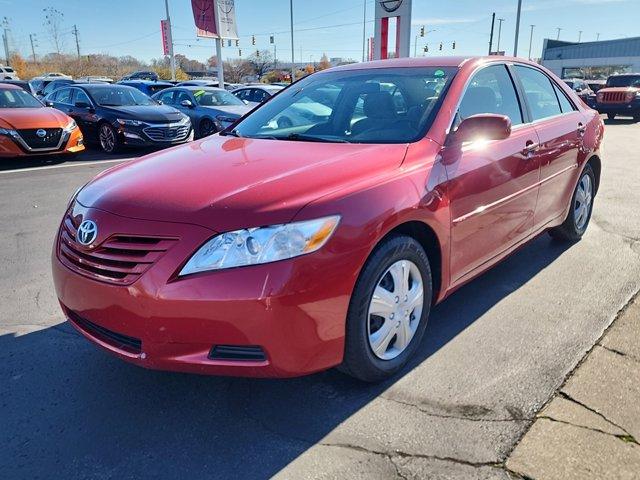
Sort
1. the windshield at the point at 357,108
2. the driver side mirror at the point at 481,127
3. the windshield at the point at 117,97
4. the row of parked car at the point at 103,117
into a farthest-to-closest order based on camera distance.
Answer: the windshield at the point at 117,97, the row of parked car at the point at 103,117, the windshield at the point at 357,108, the driver side mirror at the point at 481,127

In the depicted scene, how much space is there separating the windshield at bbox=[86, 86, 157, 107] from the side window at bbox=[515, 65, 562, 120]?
9.92 m

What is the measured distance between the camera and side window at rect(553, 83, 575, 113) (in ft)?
14.9

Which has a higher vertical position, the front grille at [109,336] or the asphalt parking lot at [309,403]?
the front grille at [109,336]

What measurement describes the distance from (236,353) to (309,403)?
1.94 ft

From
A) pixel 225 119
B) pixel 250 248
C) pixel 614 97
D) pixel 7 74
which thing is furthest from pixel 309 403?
pixel 7 74

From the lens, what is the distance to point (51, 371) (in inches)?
115

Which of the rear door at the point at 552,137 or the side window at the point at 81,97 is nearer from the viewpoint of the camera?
A: the rear door at the point at 552,137

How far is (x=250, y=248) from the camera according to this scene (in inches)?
85.0

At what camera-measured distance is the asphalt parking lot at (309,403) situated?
7.27 ft

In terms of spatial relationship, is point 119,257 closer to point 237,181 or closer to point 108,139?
point 237,181

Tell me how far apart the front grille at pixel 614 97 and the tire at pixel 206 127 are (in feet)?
49.9

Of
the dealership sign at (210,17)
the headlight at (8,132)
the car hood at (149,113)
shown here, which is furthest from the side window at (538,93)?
the dealership sign at (210,17)

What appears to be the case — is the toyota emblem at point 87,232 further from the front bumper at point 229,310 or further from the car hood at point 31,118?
the car hood at point 31,118

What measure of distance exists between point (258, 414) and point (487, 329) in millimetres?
1622
